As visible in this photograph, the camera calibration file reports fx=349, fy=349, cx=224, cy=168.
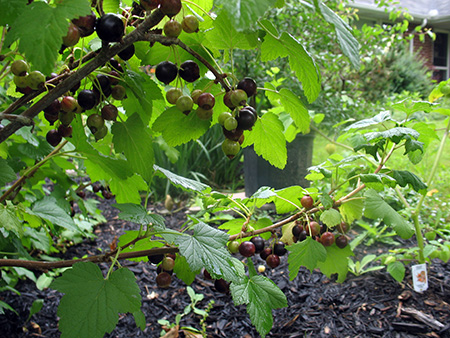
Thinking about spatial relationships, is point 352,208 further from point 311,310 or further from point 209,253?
point 311,310

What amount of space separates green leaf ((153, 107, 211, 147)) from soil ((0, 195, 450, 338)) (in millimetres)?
1117

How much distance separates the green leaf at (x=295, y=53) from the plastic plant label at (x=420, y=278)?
4.65 ft

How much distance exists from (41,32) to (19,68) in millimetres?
210

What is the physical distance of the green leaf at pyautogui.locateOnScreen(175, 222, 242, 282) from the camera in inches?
26.3

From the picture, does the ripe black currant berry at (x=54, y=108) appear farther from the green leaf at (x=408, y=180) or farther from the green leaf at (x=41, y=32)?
the green leaf at (x=408, y=180)

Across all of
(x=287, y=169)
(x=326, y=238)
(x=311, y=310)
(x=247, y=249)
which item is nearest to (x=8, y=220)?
(x=247, y=249)

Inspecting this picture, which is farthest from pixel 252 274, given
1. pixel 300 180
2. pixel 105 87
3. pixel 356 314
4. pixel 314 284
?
pixel 300 180

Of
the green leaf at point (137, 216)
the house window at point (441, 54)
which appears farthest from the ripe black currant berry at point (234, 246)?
the house window at point (441, 54)

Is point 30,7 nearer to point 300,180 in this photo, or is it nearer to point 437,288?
point 437,288

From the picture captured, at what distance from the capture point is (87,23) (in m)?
0.55

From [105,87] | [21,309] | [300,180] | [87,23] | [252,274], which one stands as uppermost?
[87,23]

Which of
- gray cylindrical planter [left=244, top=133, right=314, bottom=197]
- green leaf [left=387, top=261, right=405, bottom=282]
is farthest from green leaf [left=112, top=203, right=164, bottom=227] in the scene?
gray cylindrical planter [left=244, top=133, right=314, bottom=197]

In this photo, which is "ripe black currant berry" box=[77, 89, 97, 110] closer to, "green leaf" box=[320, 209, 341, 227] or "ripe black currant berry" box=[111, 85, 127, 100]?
"ripe black currant berry" box=[111, 85, 127, 100]

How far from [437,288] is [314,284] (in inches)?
24.5
